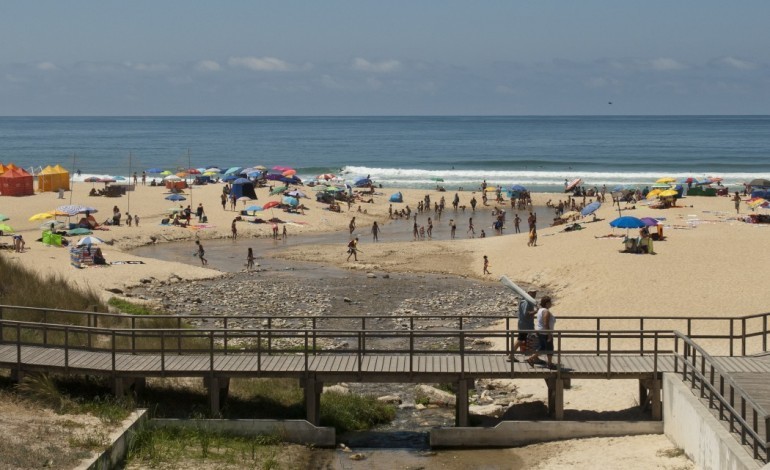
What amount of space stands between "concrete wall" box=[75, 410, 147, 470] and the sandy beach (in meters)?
7.79

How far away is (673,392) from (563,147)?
13352cm

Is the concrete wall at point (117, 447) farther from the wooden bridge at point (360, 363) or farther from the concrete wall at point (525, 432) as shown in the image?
the concrete wall at point (525, 432)

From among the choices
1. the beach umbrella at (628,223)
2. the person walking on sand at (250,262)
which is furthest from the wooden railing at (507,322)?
the person walking on sand at (250,262)

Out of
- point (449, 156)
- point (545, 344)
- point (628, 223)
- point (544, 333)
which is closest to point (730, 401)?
point (544, 333)

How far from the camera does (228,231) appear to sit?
167 feet

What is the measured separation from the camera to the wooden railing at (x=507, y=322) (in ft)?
63.0

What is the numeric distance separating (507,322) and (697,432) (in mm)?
5362

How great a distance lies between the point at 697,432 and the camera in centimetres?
1512

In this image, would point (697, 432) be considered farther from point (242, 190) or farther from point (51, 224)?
point (242, 190)

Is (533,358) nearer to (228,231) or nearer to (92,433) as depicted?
(92,433)

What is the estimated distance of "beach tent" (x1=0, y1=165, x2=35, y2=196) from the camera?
58562mm

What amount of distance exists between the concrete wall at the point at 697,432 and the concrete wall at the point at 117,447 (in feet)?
26.7

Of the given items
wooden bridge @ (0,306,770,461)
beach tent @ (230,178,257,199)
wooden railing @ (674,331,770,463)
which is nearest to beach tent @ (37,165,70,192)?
beach tent @ (230,178,257,199)

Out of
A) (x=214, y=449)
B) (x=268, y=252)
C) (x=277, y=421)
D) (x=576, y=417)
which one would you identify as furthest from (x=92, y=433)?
(x=268, y=252)
